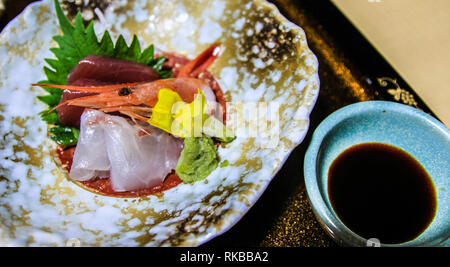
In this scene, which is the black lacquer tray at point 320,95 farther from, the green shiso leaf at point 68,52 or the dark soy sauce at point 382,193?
the green shiso leaf at point 68,52

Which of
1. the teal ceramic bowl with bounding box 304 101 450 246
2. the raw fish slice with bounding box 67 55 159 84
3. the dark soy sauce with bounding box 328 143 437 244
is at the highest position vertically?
the raw fish slice with bounding box 67 55 159 84

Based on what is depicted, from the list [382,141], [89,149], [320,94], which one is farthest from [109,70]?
[382,141]

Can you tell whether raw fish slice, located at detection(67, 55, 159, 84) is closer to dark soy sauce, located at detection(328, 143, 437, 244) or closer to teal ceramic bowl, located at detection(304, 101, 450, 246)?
teal ceramic bowl, located at detection(304, 101, 450, 246)

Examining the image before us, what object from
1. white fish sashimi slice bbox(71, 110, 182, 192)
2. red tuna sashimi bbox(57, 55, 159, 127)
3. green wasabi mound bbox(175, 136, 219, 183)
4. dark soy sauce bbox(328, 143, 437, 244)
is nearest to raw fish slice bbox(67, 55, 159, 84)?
red tuna sashimi bbox(57, 55, 159, 127)

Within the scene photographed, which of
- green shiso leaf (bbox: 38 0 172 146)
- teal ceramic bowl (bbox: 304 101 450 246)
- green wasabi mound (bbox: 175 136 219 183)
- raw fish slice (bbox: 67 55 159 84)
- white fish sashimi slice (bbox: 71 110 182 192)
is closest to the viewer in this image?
teal ceramic bowl (bbox: 304 101 450 246)

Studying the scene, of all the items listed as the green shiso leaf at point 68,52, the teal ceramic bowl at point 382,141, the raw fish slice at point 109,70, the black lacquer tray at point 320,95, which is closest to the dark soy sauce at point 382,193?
the teal ceramic bowl at point 382,141

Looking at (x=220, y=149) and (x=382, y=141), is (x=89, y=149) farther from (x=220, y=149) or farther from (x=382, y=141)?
(x=382, y=141)

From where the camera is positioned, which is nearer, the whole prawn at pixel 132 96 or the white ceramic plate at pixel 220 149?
the white ceramic plate at pixel 220 149

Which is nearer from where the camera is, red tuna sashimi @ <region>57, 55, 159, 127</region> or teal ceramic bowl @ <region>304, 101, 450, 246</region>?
teal ceramic bowl @ <region>304, 101, 450, 246</region>
